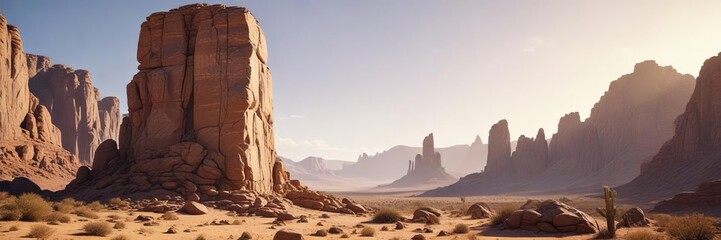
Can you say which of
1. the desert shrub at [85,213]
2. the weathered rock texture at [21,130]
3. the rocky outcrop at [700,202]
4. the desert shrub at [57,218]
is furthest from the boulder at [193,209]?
the rocky outcrop at [700,202]

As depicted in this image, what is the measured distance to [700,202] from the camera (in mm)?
33000

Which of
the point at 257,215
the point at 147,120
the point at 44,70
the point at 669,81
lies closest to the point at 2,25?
the point at 147,120

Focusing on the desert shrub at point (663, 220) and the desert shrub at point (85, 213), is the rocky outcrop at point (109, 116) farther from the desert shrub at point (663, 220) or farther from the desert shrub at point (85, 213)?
the desert shrub at point (663, 220)

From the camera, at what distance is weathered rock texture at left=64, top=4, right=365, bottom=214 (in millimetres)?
26047

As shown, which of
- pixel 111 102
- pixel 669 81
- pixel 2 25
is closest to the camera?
pixel 2 25

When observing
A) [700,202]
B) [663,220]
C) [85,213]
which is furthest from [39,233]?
[700,202]

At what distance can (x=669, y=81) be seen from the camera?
93.5 m

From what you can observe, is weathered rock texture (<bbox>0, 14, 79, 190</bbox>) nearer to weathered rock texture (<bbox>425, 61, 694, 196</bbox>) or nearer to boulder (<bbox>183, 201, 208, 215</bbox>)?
boulder (<bbox>183, 201, 208, 215</bbox>)

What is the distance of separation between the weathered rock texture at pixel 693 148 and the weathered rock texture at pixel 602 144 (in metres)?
21.0

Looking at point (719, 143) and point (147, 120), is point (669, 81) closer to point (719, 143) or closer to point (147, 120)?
point (719, 143)

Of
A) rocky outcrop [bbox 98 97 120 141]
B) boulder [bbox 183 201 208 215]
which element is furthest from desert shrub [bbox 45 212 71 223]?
rocky outcrop [bbox 98 97 120 141]

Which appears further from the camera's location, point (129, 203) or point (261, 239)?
point (129, 203)

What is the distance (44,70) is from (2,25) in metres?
57.0

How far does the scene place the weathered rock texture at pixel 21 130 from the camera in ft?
153
